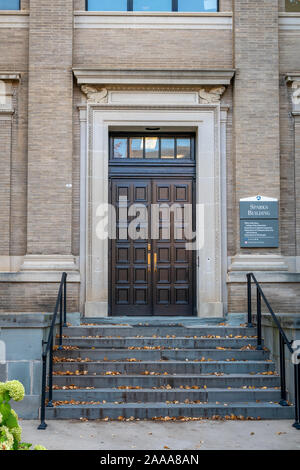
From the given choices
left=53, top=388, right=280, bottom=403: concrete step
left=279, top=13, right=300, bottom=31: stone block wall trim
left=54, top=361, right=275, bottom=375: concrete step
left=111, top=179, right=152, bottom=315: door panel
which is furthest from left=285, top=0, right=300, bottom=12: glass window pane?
left=53, top=388, right=280, bottom=403: concrete step

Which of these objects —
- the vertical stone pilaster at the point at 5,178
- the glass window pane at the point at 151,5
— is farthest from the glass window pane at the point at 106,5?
the vertical stone pilaster at the point at 5,178

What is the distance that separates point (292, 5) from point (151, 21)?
301 cm

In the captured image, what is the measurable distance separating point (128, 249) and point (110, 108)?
288 centimetres

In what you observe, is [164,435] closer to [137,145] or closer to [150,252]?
[150,252]

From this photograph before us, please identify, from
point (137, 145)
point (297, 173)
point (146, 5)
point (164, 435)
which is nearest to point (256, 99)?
point (297, 173)

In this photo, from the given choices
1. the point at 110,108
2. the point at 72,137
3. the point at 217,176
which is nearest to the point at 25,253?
the point at 72,137

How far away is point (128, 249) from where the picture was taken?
11852 millimetres

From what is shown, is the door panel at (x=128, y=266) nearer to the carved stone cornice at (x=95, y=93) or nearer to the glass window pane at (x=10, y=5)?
the carved stone cornice at (x=95, y=93)

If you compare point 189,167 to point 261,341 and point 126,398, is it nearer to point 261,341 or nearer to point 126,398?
point 261,341

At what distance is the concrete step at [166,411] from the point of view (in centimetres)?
773

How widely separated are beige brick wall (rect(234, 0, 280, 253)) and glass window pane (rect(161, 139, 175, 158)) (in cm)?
141

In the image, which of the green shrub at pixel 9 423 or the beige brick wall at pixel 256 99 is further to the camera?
the beige brick wall at pixel 256 99

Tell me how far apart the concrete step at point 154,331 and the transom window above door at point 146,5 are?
6.56 meters

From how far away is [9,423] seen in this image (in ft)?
10.7
